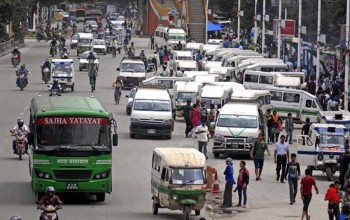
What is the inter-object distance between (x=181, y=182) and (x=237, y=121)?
1559 centimetres

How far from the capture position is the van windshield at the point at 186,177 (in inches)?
1237

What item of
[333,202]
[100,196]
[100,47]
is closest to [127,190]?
[100,196]

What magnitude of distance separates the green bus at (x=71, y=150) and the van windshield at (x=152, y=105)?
17.7 m

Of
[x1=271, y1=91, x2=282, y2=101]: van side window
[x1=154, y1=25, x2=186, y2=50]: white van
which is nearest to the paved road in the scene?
[x1=271, y1=91, x2=282, y2=101]: van side window

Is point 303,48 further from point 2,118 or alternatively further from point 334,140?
point 334,140

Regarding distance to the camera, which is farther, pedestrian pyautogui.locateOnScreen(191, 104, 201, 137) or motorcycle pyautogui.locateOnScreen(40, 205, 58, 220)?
pedestrian pyautogui.locateOnScreen(191, 104, 201, 137)

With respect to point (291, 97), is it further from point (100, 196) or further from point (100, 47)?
point (100, 47)

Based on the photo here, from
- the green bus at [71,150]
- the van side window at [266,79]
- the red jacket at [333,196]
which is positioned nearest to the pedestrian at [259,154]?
the green bus at [71,150]

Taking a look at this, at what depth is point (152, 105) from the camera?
5184cm

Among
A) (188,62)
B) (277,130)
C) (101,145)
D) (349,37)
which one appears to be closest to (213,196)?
(101,145)

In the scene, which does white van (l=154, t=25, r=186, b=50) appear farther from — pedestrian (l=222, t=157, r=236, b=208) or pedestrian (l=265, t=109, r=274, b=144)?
pedestrian (l=222, t=157, r=236, b=208)

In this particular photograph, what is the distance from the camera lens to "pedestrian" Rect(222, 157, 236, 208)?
34.2 meters

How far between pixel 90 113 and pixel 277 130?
60.4ft

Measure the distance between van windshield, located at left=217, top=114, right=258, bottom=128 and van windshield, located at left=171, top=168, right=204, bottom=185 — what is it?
48.7ft
